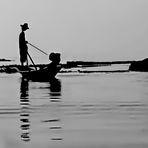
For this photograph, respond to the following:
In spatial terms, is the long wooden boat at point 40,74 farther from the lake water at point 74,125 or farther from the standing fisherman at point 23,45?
the lake water at point 74,125

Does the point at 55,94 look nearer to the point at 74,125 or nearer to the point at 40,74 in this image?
the point at 74,125

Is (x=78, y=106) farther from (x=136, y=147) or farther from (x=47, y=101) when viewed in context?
(x=136, y=147)

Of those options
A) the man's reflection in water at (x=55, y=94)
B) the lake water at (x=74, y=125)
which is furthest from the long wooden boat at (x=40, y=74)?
the lake water at (x=74, y=125)

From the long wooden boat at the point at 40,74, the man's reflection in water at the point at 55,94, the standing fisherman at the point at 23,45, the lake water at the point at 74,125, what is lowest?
the long wooden boat at the point at 40,74

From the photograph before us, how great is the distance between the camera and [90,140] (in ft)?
25.8

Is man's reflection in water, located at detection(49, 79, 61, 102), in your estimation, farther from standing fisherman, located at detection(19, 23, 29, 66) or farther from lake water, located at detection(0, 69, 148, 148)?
standing fisherman, located at detection(19, 23, 29, 66)

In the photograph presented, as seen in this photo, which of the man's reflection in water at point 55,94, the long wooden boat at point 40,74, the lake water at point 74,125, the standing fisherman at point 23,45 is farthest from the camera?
the standing fisherman at point 23,45

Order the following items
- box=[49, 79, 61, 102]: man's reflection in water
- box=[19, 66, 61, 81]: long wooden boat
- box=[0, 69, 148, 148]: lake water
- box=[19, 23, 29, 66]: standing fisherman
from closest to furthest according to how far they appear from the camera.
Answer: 1. box=[0, 69, 148, 148]: lake water
2. box=[49, 79, 61, 102]: man's reflection in water
3. box=[19, 66, 61, 81]: long wooden boat
4. box=[19, 23, 29, 66]: standing fisherman

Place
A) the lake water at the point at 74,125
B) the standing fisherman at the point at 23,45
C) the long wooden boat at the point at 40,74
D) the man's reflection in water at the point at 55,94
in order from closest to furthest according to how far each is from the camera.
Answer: the lake water at the point at 74,125 < the man's reflection in water at the point at 55,94 < the long wooden boat at the point at 40,74 < the standing fisherman at the point at 23,45

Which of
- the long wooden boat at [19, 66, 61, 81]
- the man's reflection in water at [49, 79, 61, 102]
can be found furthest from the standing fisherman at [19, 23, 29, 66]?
the man's reflection in water at [49, 79, 61, 102]

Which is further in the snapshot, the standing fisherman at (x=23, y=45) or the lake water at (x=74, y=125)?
the standing fisherman at (x=23, y=45)

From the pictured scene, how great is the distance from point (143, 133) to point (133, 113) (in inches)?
124

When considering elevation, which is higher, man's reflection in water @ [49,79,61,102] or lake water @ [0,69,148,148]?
lake water @ [0,69,148,148]

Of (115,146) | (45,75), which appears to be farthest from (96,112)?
(45,75)
